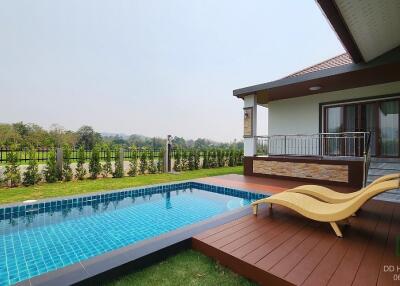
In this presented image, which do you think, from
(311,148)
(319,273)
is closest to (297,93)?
(311,148)

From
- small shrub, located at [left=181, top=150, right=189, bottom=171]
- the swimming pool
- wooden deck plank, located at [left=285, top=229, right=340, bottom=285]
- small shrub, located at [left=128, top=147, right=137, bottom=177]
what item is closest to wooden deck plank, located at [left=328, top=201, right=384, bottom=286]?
wooden deck plank, located at [left=285, top=229, right=340, bottom=285]

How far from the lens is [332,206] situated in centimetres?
364

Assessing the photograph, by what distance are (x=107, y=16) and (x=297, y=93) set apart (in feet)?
36.7

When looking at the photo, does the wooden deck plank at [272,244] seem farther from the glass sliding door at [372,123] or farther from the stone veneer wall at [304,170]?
the glass sliding door at [372,123]

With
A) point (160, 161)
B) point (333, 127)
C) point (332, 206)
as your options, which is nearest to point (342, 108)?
point (333, 127)

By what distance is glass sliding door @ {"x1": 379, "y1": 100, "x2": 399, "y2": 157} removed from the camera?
8.47m

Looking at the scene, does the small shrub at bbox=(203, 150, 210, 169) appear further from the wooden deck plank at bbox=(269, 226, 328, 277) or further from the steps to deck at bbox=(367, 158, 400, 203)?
the wooden deck plank at bbox=(269, 226, 328, 277)

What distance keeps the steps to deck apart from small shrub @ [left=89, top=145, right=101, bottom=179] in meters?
10.2

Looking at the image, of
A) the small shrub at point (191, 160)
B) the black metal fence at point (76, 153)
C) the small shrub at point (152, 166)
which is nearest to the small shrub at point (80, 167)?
the black metal fence at point (76, 153)

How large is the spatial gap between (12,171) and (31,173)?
563 mm

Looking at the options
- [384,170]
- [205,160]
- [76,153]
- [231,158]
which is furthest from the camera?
[231,158]

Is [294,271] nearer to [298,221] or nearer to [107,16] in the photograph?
[298,221]

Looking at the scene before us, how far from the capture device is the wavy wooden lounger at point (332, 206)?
302 centimetres

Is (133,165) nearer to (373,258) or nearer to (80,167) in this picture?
(80,167)
